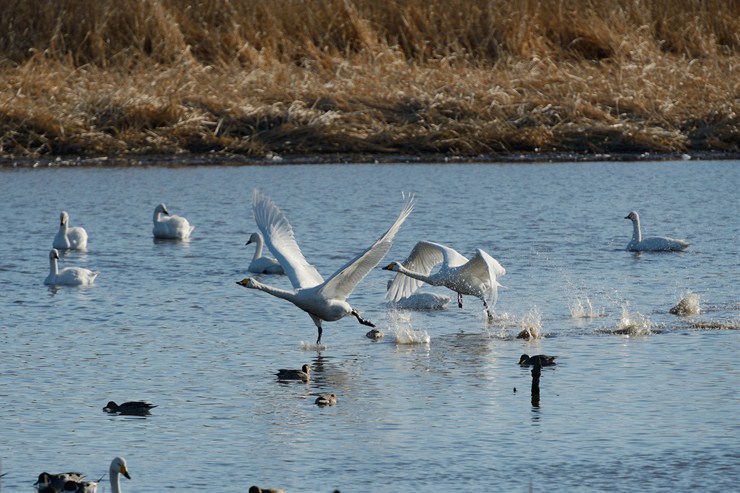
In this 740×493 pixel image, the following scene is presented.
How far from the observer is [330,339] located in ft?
42.8

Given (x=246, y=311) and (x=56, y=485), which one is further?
(x=246, y=311)

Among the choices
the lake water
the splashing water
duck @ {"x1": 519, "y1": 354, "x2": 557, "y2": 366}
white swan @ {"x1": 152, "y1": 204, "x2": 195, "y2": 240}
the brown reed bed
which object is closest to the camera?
the lake water

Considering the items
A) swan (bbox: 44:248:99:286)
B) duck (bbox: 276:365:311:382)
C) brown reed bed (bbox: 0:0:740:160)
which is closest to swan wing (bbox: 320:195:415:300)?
duck (bbox: 276:365:311:382)

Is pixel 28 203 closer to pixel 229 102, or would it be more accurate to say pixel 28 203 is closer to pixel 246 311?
pixel 229 102

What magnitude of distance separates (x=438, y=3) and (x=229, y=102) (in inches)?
211

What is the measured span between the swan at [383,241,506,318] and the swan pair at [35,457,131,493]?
17.1 feet

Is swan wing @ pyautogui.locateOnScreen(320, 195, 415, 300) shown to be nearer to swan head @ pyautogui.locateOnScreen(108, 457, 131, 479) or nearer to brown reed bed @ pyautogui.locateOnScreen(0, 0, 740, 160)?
swan head @ pyautogui.locateOnScreen(108, 457, 131, 479)

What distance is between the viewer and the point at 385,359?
39.5 feet

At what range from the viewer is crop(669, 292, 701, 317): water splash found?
521 inches

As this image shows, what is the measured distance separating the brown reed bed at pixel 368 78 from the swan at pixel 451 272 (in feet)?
38.1

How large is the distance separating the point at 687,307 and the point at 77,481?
690 cm

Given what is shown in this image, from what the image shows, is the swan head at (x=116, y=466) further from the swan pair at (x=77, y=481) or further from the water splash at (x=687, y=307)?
the water splash at (x=687, y=307)

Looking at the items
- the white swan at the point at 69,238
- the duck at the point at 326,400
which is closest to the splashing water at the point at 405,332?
the duck at the point at 326,400

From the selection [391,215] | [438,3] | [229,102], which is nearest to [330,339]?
[391,215]
